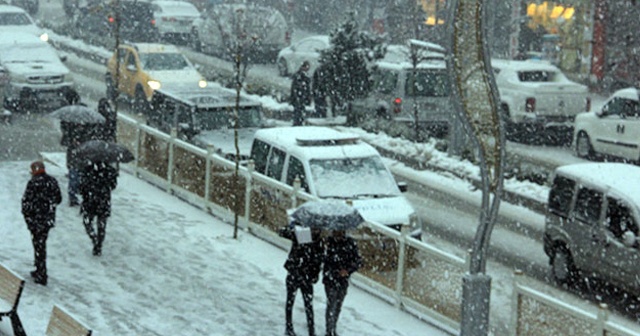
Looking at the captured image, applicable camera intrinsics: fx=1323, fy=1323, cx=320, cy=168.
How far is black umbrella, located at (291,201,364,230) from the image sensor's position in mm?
14008

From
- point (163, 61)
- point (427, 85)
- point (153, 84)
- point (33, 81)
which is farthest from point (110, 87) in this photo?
point (427, 85)

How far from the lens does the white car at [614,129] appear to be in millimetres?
26906

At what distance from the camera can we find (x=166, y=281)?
16.9 metres

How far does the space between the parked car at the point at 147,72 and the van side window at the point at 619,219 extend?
16.9m

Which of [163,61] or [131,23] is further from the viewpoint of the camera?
[131,23]

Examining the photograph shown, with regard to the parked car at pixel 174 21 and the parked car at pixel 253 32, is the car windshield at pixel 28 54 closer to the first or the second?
the parked car at pixel 253 32

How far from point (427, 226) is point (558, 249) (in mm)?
3735

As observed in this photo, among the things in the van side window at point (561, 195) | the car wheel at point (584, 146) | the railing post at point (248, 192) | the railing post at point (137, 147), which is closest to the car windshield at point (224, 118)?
the railing post at point (137, 147)

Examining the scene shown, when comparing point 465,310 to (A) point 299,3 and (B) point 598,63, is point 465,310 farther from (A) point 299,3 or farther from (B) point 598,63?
(A) point 299,3

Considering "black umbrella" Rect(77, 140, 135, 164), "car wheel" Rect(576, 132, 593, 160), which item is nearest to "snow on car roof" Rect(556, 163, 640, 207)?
"black umbrella" Rect(77, 140, 135, 164)

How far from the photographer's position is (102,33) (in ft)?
160

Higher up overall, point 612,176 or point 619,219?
point 612,176

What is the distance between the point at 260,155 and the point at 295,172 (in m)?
1.21

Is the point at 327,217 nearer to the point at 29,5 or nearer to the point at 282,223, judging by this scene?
the point at 282,223
